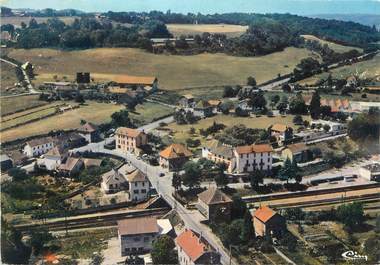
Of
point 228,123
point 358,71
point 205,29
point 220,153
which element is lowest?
point 228,123

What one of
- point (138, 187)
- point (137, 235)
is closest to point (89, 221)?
point (138, 187)

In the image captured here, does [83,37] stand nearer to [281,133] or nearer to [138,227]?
[281,133]

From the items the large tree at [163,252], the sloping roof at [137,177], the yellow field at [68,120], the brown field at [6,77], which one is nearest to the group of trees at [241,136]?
the sloping roof at [137,177]

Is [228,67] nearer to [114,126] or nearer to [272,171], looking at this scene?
[114,126]

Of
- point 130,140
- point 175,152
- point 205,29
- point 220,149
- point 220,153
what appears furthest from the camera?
point 205,29

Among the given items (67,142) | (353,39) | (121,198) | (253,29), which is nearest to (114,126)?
(67,142)

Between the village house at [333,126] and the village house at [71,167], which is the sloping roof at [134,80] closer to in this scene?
the village house at [333,126]
